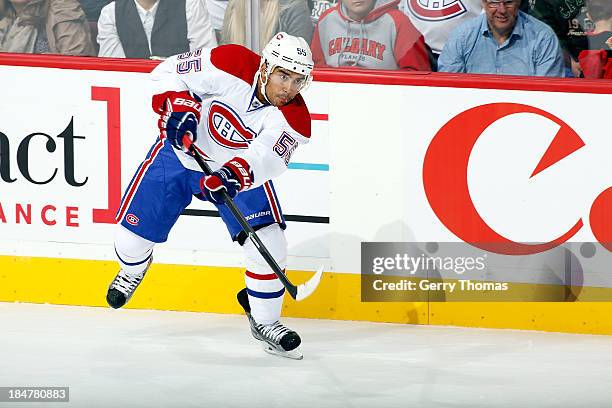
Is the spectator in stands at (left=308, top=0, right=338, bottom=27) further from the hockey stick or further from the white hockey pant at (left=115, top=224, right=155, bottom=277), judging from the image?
the white hockey pant at (left=115, top=224, right=155, bottom=277)

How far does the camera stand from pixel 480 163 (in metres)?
5.36

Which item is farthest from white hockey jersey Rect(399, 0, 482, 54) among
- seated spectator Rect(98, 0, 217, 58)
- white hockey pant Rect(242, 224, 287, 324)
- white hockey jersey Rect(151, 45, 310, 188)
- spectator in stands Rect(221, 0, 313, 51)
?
white hockey pant Rect(242, 224, 287, 324)

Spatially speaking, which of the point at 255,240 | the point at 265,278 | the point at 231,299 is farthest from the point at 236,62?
the point at 231,299

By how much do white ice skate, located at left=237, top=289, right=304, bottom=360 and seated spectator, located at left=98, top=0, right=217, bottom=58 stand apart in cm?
116

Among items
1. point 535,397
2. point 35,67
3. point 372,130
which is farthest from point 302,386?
point 35,67

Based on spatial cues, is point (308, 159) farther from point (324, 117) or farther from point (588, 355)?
point (588, 355)

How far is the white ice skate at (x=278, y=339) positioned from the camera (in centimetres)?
509

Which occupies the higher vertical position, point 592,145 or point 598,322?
point 592,145

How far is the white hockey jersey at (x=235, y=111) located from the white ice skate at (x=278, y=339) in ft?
1.82

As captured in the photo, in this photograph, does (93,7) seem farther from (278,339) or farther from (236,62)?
(278,339)

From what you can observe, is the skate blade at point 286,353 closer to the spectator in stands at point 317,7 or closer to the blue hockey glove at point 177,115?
the blue hockey glove at point 177,115

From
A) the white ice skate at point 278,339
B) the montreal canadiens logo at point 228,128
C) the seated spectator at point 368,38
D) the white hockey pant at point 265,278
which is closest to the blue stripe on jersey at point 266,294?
the white hockey pant at point 265,278

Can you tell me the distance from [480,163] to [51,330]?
1.72 m

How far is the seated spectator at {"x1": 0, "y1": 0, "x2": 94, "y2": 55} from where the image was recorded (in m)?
5.79
